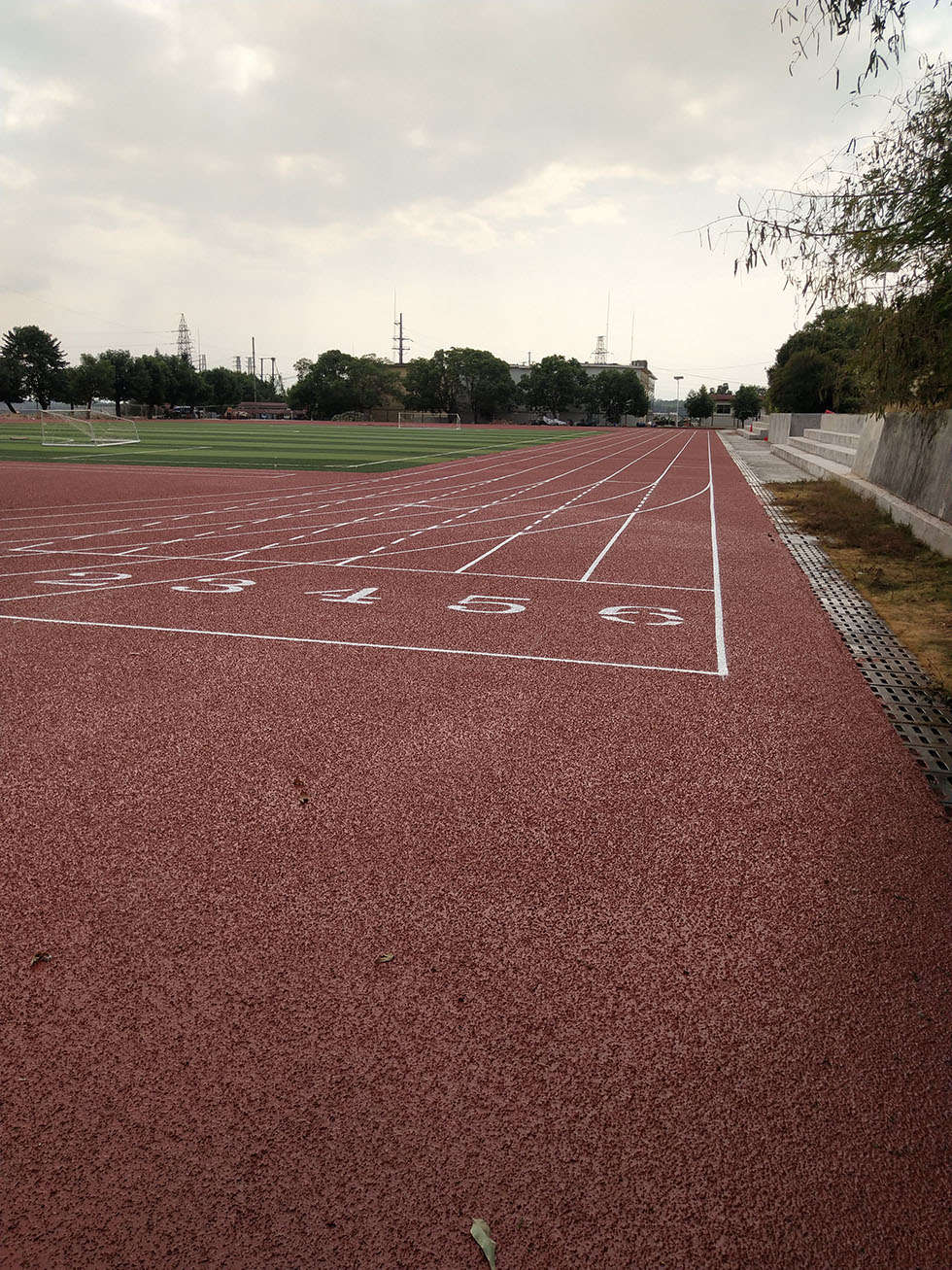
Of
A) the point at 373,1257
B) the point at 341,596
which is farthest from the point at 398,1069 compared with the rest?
the point at 341,596

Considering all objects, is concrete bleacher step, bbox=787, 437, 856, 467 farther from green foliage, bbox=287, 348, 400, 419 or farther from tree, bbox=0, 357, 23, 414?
tree, bbox=0, 357, 23, 414

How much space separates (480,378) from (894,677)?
123 meters

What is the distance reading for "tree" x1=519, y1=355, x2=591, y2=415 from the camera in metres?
128

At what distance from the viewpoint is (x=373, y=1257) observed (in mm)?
2209

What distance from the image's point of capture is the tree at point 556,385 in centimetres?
12794

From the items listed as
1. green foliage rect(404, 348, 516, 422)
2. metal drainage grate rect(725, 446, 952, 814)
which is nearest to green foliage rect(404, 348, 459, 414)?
green foliage rect(404, 348, 516, 422)

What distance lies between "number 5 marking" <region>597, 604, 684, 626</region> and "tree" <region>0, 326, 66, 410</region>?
114 m

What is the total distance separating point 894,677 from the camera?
280 inches

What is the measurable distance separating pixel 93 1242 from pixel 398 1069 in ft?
3.16

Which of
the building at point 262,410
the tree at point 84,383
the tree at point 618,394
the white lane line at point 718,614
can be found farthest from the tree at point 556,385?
the white lane line at point 718,614

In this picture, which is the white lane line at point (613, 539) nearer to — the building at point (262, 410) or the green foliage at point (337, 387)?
the green foliage at point (337, 387)

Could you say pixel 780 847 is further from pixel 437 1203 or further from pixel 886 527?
pixel 886 527

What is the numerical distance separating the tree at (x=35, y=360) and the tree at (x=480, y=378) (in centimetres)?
5246

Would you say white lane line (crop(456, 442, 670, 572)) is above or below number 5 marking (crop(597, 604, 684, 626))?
above
